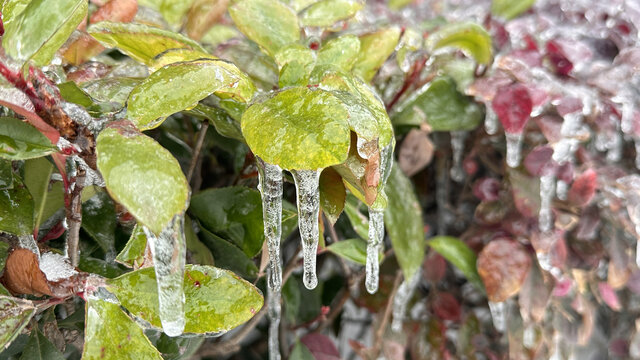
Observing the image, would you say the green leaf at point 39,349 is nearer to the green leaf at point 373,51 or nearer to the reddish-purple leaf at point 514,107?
the green leaf at point 373,51

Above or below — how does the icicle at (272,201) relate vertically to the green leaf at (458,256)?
above

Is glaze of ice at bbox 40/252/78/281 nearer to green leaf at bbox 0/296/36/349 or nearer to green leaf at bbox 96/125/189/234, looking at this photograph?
green leaf at bbox 0/296/36/349

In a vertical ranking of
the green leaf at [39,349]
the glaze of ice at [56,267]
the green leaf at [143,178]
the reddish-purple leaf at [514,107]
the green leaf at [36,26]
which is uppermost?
the green leaf at [36,26]

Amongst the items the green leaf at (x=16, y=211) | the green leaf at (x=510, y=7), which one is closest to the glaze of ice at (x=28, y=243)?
the green leaf at (x=16, y=211)

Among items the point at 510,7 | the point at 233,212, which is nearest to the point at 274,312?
the point at 233,212

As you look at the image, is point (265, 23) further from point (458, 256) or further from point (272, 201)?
point (458, 256)

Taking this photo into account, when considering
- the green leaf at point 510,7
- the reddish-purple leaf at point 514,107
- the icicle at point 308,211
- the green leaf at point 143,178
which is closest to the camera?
the green leaf at point 143,178

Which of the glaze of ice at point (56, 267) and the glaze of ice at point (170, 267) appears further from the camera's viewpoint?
the glaze of ice at point (56, 267)
